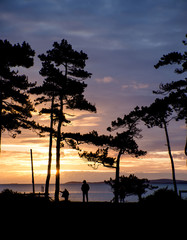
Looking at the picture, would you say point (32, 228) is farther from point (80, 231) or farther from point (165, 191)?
point (165, 191)

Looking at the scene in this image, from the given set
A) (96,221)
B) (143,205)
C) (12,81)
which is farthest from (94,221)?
(12,81)

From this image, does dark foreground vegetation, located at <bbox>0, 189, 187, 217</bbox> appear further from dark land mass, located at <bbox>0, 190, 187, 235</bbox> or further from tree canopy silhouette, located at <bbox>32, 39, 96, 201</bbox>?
tree canopy silhouette, located at <bbox>32, 39, 96, 201</bbox>

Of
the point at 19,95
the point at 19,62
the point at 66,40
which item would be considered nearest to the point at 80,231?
the point at 19,95

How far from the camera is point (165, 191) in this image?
11641mm

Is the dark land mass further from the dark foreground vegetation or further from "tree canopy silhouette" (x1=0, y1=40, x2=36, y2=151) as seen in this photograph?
"tree canopy silhouette" (x1=0, y1=40, x2=36, y2=151)

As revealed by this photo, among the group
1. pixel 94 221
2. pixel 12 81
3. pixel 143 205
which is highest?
pixel 12 81

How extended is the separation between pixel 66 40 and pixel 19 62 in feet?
23.5

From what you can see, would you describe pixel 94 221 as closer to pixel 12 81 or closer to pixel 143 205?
pixel 143 205

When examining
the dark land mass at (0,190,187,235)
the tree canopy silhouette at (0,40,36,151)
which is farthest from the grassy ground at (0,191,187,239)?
the tree canopy silhouette at (0,40,36,151)

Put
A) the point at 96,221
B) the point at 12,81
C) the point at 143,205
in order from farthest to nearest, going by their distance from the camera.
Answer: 1. the point at 12,81
2. the point at 96,221
3. the point at 143,205

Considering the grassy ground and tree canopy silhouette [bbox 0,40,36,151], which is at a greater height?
tree canopy silhouette [bbox 0,40,36,151]

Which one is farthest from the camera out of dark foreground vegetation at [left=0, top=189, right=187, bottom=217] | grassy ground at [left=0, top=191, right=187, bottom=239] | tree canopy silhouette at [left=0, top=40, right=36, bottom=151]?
tree canopy silhouette at [left=0, top=40, right=36, bottom=151]

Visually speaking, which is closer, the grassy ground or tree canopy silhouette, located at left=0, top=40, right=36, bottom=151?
the grassy ground

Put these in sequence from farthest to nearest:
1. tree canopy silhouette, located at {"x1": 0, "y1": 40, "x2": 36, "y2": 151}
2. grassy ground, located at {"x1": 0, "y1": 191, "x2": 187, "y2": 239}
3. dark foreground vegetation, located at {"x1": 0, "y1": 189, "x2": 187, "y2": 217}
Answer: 1. tree canopy silhouette, located at {"x1": 0, "y1": 40, "x2": 36, "y2": 151}
2. dark foreground vegetation, located at {"x1": 0, "y1": 189, "x2": 187, "y2": 217}
3. grassy ground, located at {"x1": 0, "y1": 191, "x2": 187, "y2": 239}
